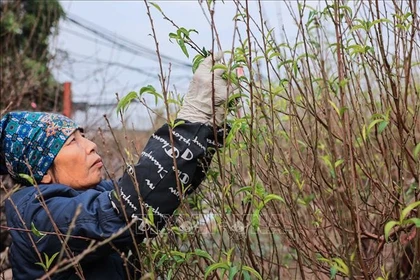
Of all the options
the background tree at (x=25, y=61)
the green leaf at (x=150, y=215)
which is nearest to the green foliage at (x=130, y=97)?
the green leaf at (x=150, y=215)

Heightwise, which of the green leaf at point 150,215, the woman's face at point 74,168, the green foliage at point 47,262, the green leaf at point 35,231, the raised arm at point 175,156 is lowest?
the green foliage at point 47,262

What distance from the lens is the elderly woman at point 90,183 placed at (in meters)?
1.83

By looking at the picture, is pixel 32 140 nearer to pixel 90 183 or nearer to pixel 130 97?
pixel 90 183

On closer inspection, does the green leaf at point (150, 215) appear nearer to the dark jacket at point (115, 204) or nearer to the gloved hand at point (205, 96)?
the dark jacket at point (115, 204)

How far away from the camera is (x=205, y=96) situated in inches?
72.1

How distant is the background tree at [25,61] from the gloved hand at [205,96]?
4.56 metres

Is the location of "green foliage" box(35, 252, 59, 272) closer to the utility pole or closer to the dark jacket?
the dark jacket

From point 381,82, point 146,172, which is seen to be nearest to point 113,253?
point 146,172

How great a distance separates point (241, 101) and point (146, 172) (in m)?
0.37

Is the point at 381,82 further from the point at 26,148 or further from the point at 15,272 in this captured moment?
the point at 15,272

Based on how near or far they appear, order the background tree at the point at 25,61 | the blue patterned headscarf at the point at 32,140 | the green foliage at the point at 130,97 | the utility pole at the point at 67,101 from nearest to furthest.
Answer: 1. the green foliage at the point at 130,97
2. the blue patterned headscarf at the point at 32,140
3. the background tree at the point at 25,61
4. the utility pole at the point at 67,101

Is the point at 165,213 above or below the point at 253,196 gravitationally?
below

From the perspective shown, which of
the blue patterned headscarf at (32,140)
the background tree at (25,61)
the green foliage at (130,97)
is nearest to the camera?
the green foliage at (130,97)

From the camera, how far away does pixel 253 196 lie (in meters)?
1.75
